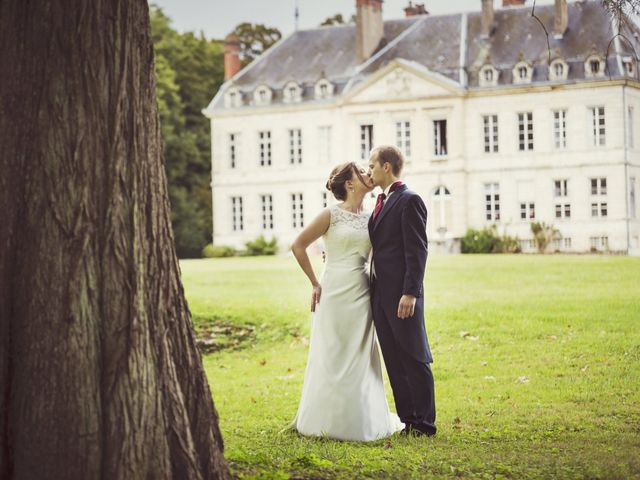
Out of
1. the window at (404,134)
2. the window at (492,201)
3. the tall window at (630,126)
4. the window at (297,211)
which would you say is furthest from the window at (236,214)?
the tall window at (630,126)

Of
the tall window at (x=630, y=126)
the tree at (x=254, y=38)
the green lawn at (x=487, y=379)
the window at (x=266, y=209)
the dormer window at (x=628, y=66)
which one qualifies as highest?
the tree at (x=254, y=38)

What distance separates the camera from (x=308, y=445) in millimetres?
5828

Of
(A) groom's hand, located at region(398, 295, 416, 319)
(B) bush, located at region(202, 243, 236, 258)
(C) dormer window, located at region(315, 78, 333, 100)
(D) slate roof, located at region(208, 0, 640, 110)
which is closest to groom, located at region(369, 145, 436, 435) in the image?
(A) groom's hand, located at region(398, 295, 416, 319)

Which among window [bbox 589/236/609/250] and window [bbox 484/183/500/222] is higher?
window [bbox 484/183/500/222]

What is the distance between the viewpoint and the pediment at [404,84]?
35.8m

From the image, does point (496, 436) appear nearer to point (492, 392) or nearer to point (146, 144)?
point (492, 392)

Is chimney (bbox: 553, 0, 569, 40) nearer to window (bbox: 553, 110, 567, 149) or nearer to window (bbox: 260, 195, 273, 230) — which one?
window (bbox: 553, 110, 567, 149)

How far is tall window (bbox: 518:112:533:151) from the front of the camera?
117ft

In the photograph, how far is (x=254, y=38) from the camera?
44469 mm

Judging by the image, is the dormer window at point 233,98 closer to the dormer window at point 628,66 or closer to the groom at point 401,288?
the dormer window at point 628,66

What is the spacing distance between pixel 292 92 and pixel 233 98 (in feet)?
8.07

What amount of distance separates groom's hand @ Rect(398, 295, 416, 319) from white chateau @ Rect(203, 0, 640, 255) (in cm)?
2581

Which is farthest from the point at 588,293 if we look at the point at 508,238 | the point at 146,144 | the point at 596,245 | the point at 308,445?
the point at 596,245

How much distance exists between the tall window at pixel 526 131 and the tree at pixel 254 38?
13105 millimetres
